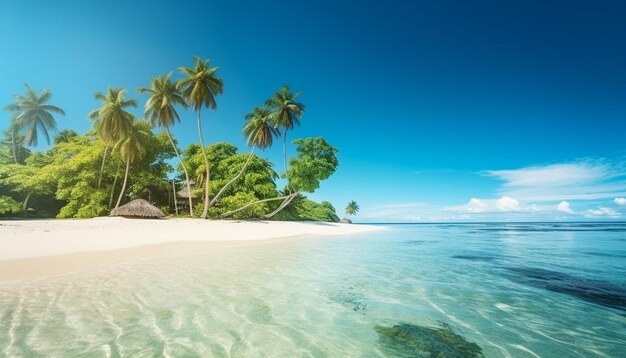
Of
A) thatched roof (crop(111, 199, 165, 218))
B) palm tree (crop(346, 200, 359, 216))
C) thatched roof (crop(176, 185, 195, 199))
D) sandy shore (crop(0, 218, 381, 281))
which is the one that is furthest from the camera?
palm tree (crop(346, 200, 359, 216))

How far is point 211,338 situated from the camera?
11.5 ft

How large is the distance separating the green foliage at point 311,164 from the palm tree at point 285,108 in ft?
4.70

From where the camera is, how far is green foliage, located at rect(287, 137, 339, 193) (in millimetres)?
28406

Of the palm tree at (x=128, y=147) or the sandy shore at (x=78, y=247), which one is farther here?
the palm tree at (x=128, y=147)

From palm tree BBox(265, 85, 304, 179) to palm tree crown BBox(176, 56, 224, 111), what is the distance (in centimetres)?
555

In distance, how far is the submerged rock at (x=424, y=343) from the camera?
323cm

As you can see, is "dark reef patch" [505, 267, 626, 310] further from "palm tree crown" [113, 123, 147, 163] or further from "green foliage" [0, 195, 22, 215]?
"green foliage" [0, 195, 22, 215]

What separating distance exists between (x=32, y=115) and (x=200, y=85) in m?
25.0

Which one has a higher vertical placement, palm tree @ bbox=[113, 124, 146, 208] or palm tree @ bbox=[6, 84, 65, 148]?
palm tree @ bbox=[6, 84, 65, 148]

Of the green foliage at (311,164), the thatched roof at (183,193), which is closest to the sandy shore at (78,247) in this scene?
the green foliage at (311,164)

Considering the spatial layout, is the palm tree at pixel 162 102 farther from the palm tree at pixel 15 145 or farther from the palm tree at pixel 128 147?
the palm tree at pixel 15 145

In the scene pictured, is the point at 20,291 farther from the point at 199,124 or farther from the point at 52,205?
the point at 52,205

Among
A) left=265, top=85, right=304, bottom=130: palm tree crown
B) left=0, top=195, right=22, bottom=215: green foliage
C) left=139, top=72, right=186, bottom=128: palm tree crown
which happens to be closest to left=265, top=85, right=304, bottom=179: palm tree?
left=265, top=85, right=304, bottom=130: palm tree crown

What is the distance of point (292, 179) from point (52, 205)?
23250 millimetres
